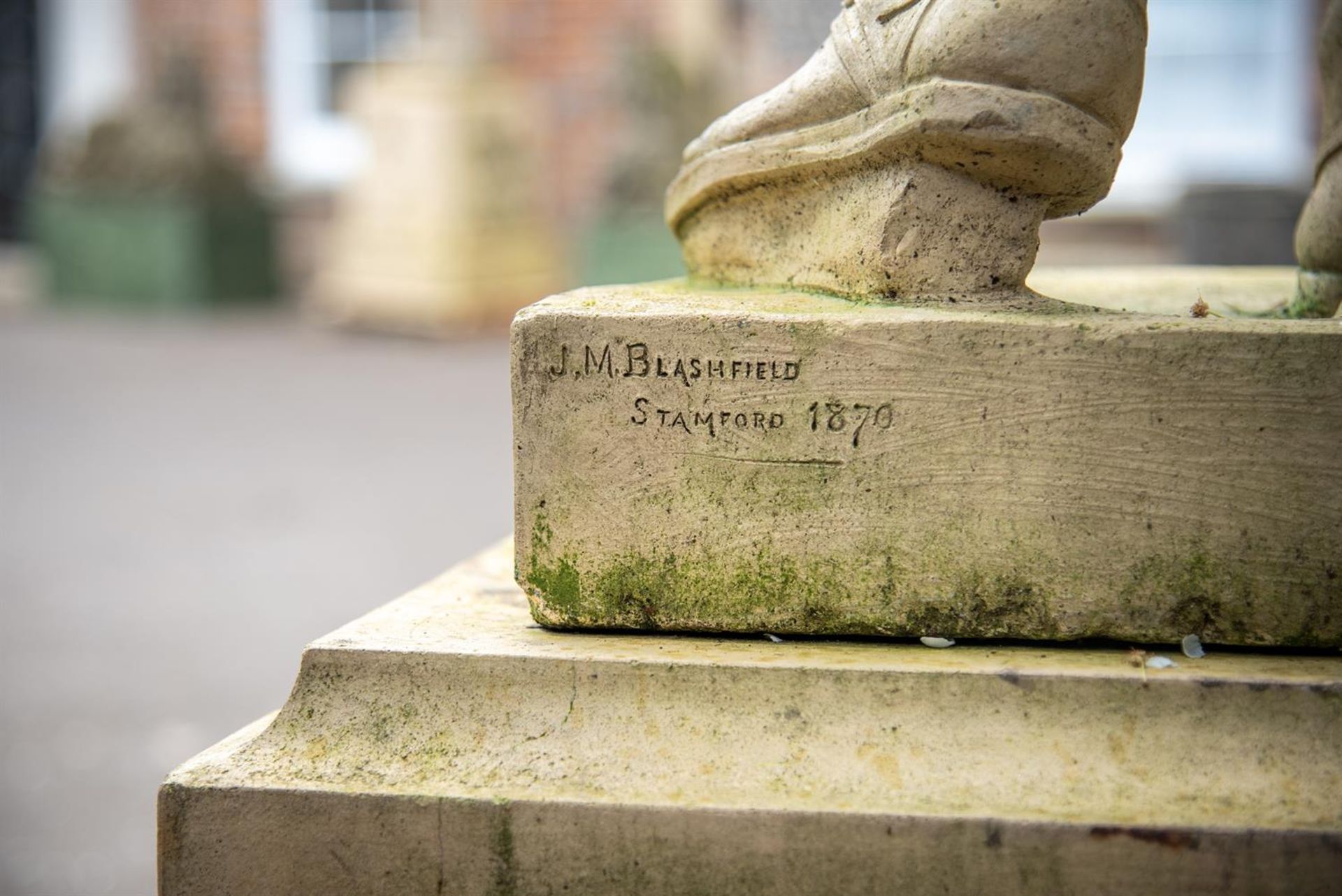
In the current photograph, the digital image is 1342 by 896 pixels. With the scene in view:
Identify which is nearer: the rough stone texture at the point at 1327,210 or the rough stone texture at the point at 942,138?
the rough stone texture at the point at 942,138

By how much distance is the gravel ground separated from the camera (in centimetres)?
386

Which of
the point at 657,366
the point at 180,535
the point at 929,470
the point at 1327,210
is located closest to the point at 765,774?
the point at 929,470

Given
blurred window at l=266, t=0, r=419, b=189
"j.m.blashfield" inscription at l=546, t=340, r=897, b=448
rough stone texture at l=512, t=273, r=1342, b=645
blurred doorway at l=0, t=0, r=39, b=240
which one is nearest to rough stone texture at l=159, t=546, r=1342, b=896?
rough stone texture at l=512, t=273, r=1342, b=645

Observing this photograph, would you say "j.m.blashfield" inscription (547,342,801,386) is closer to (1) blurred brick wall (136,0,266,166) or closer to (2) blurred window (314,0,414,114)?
(2) blurred window (314,0,414,114)

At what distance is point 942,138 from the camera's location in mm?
2396

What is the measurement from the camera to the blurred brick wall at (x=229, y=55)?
12383 millimetres

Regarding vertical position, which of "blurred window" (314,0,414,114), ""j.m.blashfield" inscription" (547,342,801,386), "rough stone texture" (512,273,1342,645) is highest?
"blurred window" (314,0,414,114)

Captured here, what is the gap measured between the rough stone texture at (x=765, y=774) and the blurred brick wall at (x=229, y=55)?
10.7 meters

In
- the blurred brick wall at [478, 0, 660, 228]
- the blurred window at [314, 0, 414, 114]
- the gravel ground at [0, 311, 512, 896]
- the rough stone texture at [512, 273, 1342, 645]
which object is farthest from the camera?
the blurred window at [314, 0, 414, 114]

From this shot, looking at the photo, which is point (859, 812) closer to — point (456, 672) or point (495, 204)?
point (456, 672)

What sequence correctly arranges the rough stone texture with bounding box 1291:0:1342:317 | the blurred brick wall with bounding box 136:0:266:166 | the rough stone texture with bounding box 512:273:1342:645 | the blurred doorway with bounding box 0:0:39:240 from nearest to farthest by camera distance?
the rough stone texture with bounding box 512:273:1342:645 → the rough stone texture with bounding box 1291:0:1342:317 → the blurred brick wall with bounding box 136:0:266:166 → the blurred doorway with bounding box 0:0:39:240

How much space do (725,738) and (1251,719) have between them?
745 millimetres

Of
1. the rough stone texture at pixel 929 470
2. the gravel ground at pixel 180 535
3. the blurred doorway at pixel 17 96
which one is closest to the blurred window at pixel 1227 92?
the gravel ground at pixel 180 535

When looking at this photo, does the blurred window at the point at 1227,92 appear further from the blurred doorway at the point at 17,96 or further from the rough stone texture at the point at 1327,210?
the blurred doorway at the point at 17,96
